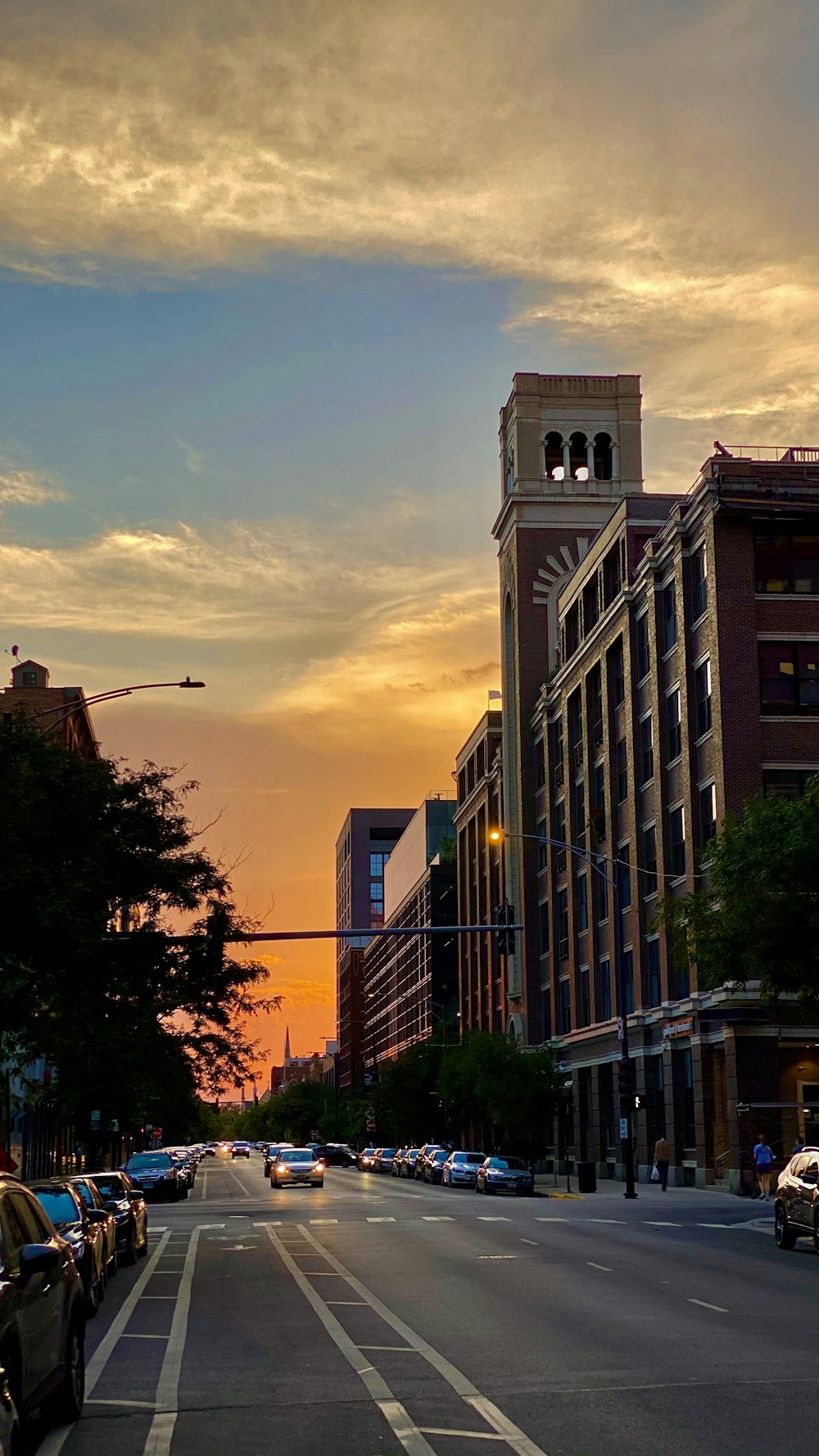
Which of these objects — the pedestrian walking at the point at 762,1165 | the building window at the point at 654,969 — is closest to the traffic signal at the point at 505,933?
the pedestrian walking at the point at 762,1165

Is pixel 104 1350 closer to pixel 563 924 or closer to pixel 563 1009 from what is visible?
pixel 563 1009

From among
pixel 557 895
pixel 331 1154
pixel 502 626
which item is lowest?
pixel 331 1154

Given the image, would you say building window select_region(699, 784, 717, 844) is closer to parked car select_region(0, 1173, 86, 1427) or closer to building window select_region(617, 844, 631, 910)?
building window select_region(617, 844, 631, 910)

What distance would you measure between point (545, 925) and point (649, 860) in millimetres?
24501

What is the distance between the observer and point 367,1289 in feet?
65.2

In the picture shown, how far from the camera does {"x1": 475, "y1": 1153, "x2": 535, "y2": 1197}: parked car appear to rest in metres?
53.5

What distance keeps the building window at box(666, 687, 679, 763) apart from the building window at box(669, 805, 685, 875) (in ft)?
6.47

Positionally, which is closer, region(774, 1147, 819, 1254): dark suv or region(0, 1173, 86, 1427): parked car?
region(0, 1173, 86, 1427): parked car

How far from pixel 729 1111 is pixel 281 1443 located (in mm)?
41992

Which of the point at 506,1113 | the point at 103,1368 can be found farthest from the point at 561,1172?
the point at 103,1368

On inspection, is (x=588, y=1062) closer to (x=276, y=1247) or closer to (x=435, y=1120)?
(x=435, y=1120)

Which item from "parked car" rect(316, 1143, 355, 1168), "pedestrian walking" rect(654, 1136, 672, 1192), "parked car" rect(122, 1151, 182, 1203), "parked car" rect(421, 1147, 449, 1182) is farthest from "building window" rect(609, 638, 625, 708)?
"parked car" rect(316, 1143, 355, 1168)

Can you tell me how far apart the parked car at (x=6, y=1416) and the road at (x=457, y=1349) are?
190 centimetres

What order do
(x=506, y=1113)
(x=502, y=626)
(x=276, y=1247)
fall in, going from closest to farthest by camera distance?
(x=276, y=1247) → (x=506, y=1113) → (x=502, y=626)
